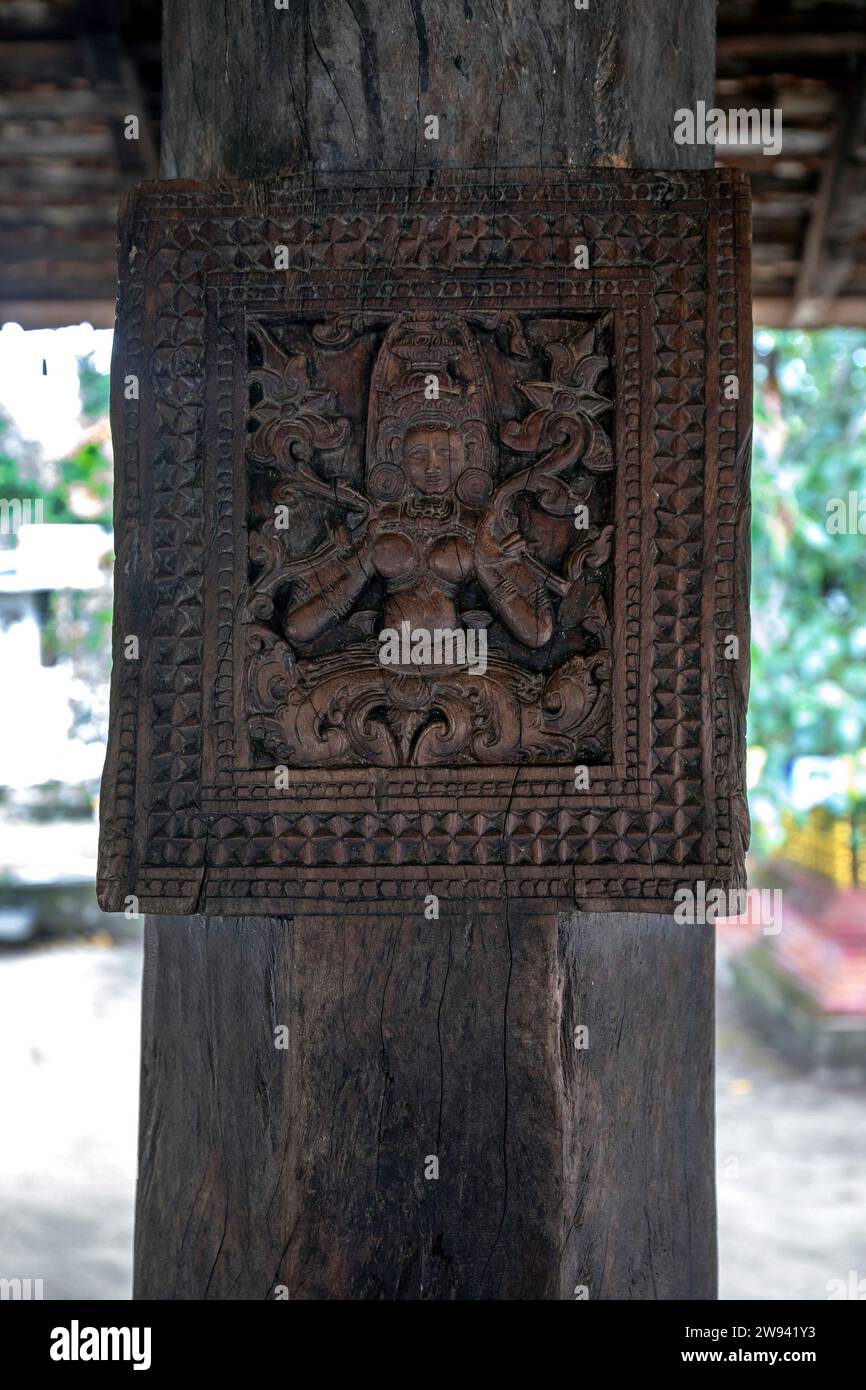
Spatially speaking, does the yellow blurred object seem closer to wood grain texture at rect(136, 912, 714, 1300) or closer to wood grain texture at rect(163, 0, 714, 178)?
wood grain texture at rect(136, 912, 714, 1300)

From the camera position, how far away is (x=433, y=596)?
1.31 m

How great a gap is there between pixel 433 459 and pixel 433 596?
0.14 m

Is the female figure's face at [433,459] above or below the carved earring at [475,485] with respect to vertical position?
above

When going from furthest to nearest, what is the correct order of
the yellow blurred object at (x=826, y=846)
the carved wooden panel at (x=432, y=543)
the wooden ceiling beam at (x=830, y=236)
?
the yellow blurred object at (x=826, y=846), the wooden ceiling beam at (x=830, y=236), the carved wooden panel at (x=432, y=543)

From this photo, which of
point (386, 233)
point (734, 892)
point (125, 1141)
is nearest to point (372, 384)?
point (386, 233)

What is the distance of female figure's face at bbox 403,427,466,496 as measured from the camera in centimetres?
130

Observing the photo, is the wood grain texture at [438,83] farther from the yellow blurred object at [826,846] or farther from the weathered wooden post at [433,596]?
the yellow blurred object at [826,846]

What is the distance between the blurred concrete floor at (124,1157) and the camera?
12.6 feet

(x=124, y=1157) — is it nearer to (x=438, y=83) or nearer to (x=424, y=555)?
(x=424, y=555)

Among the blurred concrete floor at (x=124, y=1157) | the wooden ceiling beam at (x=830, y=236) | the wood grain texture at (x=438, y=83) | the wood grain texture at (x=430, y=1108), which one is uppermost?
the wooden ceiling beam at (x=830, y=236)

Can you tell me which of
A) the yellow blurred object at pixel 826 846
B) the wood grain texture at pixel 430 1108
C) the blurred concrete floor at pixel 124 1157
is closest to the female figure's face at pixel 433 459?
the wood grain texture at pixel 430 1108

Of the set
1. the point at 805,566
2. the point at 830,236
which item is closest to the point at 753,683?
the point at 805,566

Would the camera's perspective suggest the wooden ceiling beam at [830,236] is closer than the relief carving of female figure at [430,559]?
No

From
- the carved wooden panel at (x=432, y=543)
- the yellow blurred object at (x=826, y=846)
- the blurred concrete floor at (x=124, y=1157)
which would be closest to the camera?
the carved wooden panel at (x=432, y=543)
